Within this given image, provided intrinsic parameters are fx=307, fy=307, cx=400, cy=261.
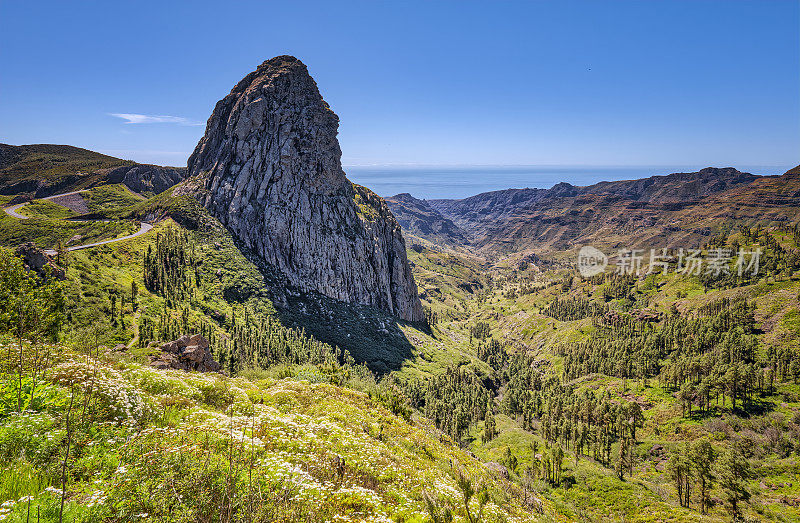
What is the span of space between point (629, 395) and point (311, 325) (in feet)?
460

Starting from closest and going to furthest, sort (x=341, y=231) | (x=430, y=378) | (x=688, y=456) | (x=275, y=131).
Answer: (x=688, y=456) → (x=430, y=378) → (x=275, y=131) → (x=341, y=231)

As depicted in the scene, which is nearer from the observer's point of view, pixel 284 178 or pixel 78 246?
pixel 78 246

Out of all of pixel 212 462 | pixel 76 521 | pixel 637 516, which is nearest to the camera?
pixel 76 521

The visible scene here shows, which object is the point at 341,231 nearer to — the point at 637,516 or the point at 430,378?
the point at 430,378

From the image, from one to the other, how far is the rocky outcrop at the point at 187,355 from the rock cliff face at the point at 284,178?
114849 mm

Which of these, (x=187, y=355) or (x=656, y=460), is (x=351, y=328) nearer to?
(x=187, y=355)

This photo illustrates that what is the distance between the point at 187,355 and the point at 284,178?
137 metres

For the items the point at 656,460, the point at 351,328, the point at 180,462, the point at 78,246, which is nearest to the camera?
the point at 180,462

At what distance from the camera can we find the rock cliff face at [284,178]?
151125 mm

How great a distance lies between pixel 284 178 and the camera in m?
160

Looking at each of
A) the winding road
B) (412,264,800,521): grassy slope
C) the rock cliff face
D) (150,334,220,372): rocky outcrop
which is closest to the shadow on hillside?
the rock cliff face

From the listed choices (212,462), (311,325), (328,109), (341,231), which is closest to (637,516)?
(212,462)

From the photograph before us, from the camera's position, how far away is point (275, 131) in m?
162

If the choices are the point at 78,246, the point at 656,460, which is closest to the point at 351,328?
the point at 78,246
